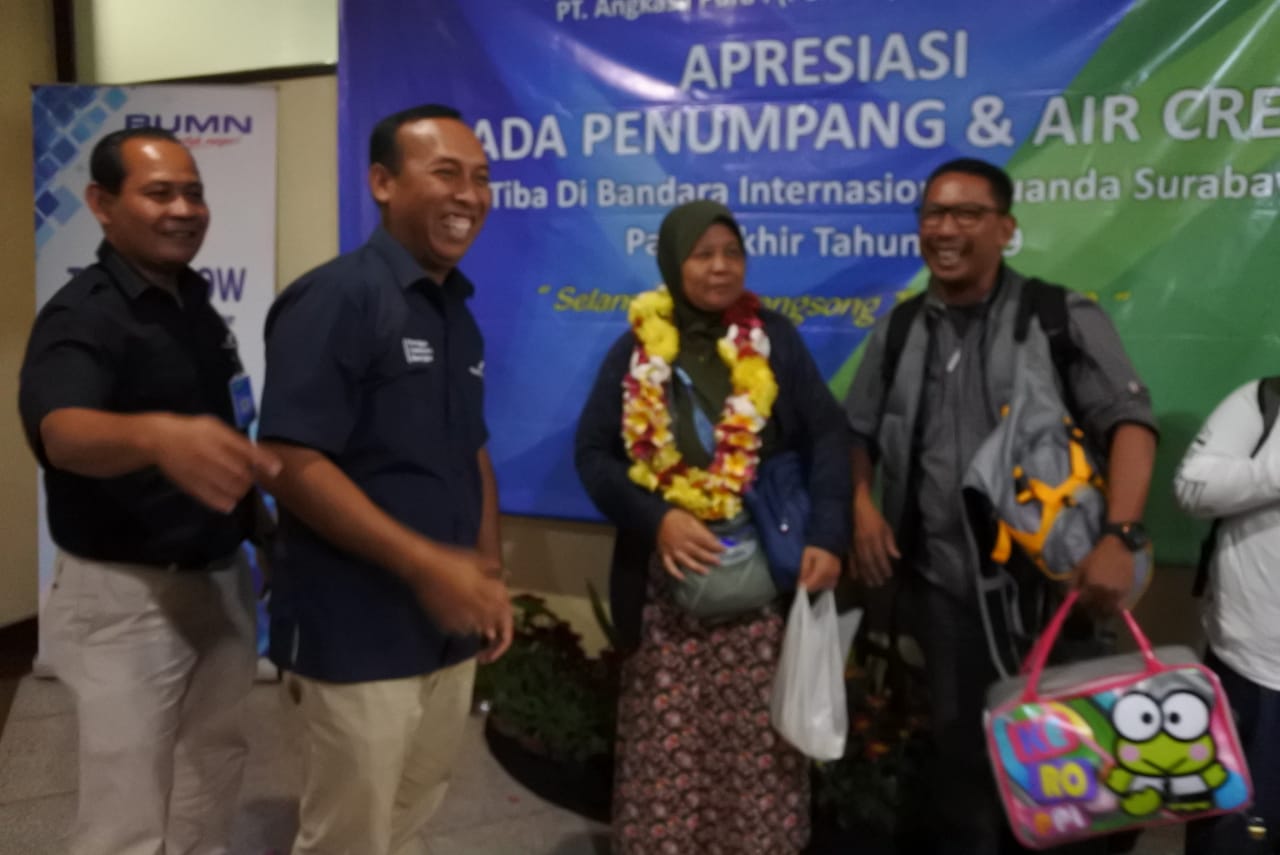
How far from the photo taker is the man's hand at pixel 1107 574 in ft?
5.88

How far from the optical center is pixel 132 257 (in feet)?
6.04

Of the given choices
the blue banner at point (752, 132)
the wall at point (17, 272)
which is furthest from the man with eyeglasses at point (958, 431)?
the wall at point (17, 272)

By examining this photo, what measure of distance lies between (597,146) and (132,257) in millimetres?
1428

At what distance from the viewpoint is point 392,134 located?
5.26ft

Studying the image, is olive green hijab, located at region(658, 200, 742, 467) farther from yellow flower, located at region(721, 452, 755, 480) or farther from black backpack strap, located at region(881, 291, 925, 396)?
black backpack strap, located at region(881, 291, 925, 396)

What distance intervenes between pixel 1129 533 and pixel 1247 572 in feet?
1.25

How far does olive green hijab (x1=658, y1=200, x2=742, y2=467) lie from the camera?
2.05 metres

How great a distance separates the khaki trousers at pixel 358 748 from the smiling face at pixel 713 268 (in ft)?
2.93

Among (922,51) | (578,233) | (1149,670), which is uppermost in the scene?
(922,51)

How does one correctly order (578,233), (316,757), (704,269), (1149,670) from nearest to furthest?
1. (316,757)
2. (1149,670)
3. (704,269)
4. (578,233)

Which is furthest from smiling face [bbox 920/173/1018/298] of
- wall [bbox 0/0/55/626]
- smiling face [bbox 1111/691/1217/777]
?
wall [bbox 0/0/55/626]

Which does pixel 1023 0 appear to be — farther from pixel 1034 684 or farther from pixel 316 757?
pixel 316 757

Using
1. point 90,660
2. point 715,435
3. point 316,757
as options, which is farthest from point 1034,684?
point 90,660

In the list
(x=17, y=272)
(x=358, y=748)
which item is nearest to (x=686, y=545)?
(x=358, y=748)
